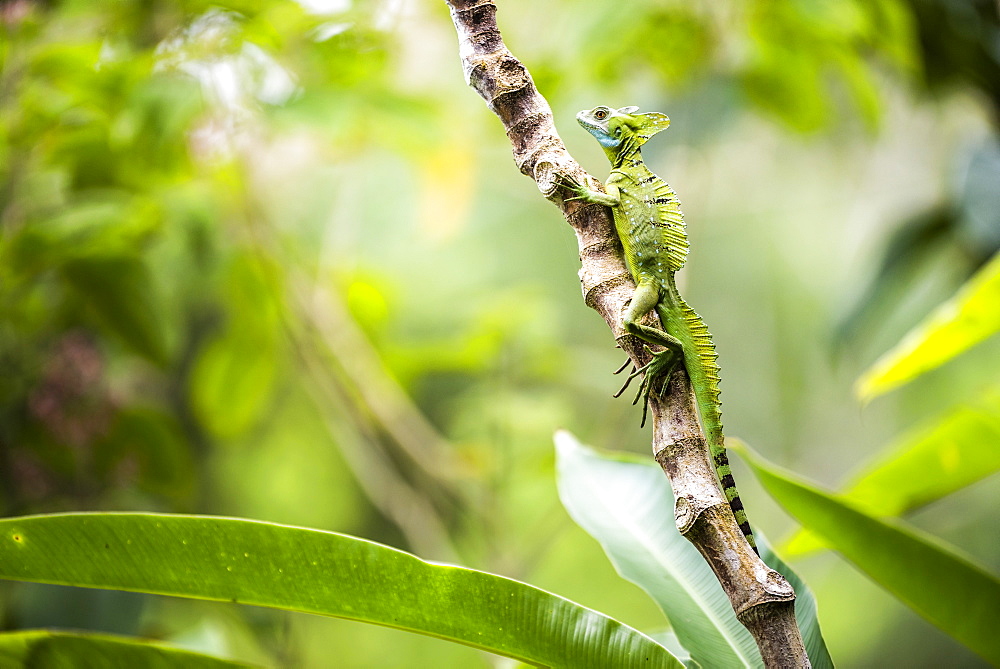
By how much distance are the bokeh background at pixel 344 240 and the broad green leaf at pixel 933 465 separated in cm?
12

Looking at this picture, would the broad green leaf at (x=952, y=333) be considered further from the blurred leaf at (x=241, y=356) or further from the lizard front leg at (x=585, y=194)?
the blurred leaf at (x=241, y=356)

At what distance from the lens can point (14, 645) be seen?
864 millimetres

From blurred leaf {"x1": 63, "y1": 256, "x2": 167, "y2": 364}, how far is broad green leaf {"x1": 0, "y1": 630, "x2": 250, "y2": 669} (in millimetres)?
1082

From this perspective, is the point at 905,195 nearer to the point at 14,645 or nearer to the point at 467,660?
the point at 467,660

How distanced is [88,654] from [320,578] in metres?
0.36

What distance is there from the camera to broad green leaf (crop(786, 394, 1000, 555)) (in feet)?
4.19

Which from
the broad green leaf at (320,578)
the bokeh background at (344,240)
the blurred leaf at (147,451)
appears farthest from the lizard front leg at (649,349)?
the blurred leaf at (147,451)

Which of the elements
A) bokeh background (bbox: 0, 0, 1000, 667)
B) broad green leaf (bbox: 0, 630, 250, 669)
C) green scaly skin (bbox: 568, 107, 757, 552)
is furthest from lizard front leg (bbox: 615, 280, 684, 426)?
bokeh background (bbox: 0, 0, 1000, 667)

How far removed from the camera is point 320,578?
790 mm

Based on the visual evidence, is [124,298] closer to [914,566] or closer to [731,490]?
[731,490]

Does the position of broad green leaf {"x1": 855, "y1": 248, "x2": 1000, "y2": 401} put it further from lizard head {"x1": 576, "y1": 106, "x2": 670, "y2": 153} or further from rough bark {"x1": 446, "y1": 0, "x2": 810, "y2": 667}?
rough bark {"x1": 446, "y1": 0, "x2": 810, "y2": 667}

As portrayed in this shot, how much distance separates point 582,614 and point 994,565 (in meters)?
3.61

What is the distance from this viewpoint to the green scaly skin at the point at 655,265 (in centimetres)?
79

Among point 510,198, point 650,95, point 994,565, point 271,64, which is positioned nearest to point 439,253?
point 510,198
